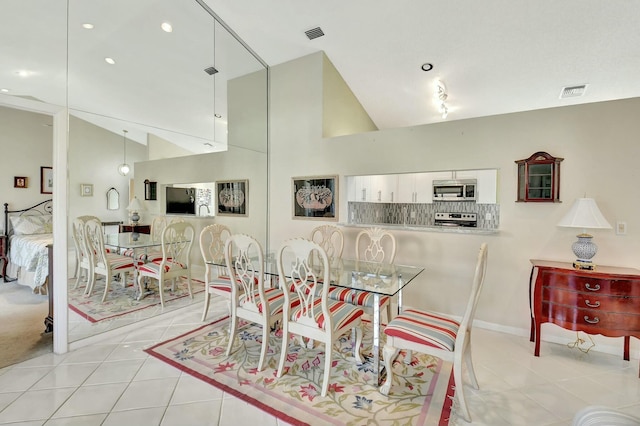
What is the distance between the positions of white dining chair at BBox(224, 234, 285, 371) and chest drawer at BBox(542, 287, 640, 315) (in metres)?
2.31

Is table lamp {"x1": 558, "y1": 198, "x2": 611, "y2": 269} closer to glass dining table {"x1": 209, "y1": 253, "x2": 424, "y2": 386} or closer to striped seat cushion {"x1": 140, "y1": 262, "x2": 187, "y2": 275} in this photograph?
glass dining table {"x1": 209, "y1": 253, "x2": 424, "y2": 386}

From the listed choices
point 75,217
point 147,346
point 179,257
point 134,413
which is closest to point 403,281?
point 134,413

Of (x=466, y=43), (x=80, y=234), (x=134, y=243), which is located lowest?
(x=134, y=243)

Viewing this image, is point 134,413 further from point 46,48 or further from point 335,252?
point 46,48

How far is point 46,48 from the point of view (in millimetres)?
2377

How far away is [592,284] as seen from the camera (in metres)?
2.32

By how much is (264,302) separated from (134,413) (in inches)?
39.0

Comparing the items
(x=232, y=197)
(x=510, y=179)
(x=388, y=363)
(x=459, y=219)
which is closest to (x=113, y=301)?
(x=232, y=197)

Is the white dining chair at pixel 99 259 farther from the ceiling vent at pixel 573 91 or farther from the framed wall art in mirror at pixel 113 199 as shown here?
the ceiling vent at pixel 573 91

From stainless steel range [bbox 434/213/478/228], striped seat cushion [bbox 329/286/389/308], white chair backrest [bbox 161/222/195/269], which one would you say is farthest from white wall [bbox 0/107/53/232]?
stainless steel range [bbox 434/213/478/228]

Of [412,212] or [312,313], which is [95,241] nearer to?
[312,313]

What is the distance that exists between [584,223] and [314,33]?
3421mm

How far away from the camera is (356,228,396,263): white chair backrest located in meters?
3.22

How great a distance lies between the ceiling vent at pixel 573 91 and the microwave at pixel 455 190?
1.52 metres
